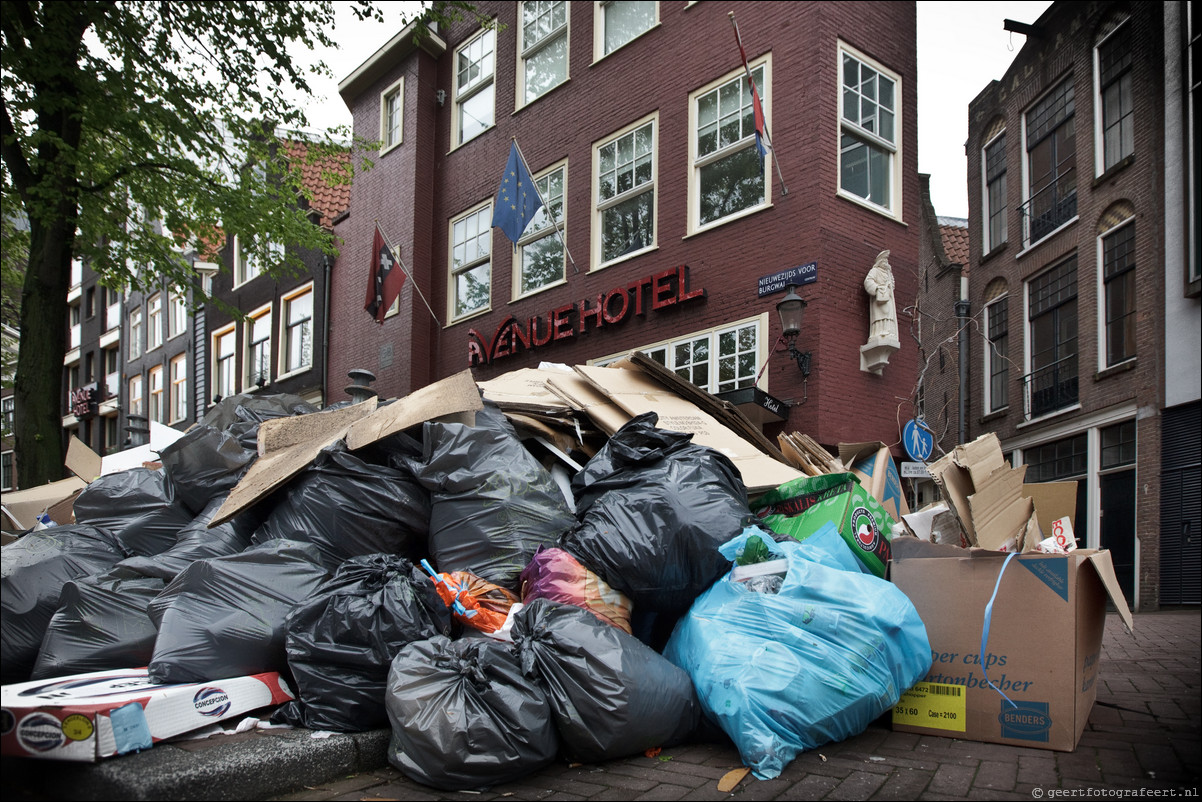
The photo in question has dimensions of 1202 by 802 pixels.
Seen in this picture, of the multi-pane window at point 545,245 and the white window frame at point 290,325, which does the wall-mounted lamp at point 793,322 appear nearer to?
the multi-pane window at point 545,245

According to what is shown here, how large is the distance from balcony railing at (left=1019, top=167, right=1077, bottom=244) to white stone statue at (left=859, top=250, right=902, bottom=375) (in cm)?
751

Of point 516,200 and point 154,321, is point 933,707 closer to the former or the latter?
point 516,200

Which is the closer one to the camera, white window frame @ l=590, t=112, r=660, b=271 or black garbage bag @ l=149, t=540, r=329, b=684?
black garbage bag @ l=149, t=540, r=329, b=684

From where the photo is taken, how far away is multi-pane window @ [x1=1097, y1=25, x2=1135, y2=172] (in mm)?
12000

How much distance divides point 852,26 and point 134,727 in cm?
854

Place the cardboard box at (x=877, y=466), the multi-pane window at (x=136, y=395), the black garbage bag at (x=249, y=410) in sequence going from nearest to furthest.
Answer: the black garbage bag at (x=249, y=410) < the cardboard box at (x=877, y=466) < the multi-pane window at (x=136, y=395)

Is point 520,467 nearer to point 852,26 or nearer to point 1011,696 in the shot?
point 1011,696

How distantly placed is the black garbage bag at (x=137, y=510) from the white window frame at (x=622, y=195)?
239 inches

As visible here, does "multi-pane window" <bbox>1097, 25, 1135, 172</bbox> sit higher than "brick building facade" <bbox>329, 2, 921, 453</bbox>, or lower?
higher

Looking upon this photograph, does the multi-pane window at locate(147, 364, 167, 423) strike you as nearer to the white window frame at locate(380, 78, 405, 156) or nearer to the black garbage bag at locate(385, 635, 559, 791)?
the white window frame at locate(380, 78, 405, 156)

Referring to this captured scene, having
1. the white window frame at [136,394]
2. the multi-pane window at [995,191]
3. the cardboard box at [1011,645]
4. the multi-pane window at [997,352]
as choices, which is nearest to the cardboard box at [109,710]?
the cardboard box at [1011,645]

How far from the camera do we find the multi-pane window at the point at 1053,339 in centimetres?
1327

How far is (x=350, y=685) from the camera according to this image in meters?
2.67

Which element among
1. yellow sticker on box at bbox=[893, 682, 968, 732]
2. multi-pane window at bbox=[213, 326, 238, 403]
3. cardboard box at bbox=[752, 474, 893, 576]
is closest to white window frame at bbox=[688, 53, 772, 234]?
cardboard box at bbox=[752, 474, 893, 576]
